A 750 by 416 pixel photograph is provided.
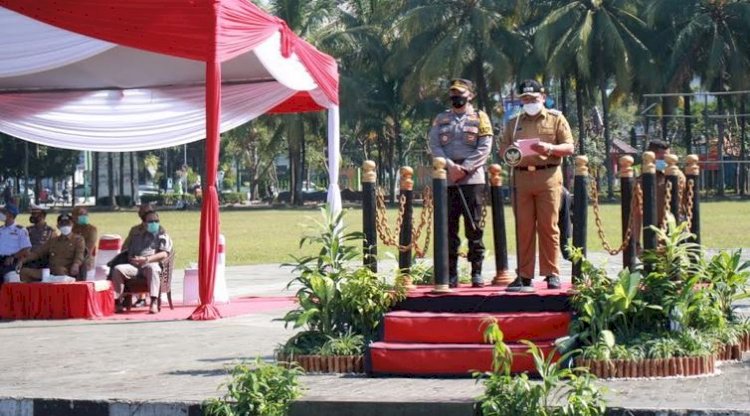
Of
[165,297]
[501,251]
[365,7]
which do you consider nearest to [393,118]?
[365,7]

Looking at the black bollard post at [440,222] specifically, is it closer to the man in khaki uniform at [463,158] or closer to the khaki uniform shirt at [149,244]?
the man in khaki uniform at [463,158]

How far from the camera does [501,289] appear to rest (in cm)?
1115

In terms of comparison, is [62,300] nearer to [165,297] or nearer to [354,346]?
[165,297]

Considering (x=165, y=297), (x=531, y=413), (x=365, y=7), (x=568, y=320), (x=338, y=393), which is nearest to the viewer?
(x=531, y=413)

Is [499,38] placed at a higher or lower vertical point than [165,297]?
higher

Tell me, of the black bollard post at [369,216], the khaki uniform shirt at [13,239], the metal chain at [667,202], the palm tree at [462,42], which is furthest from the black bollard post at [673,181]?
the palm tree at [462,42]

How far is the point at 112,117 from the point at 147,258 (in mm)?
3882

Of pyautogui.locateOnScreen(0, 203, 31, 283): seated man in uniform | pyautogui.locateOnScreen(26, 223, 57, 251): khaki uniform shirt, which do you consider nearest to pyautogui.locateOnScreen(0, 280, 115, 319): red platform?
pyautogui.locateOnScreen(0, 203, 31, 283): seated man in uniform

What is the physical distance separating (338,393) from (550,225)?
8.40ft

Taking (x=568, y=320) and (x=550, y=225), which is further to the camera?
(x=550, y=225)

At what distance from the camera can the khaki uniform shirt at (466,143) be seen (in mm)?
11312

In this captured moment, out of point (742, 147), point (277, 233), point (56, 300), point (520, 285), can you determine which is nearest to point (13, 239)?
point (56, 300)

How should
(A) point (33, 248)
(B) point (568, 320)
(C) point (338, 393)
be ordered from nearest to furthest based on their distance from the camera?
1. (C) point (338, 393)
2. (B) point (568, 320)
3. (A) point (33, 248)

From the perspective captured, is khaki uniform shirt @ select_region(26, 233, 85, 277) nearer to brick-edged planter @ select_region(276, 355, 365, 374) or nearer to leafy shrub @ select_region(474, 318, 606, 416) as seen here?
brick-edged planter @ select_region(276, 355, 365, 374)
